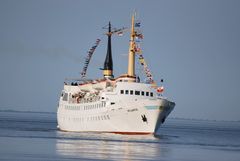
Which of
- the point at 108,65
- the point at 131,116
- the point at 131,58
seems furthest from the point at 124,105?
the point at 108,65

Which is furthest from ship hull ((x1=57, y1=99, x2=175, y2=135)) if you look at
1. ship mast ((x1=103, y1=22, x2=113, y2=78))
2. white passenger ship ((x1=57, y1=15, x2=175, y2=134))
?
ship mast ((x1=103, y1=22, x2=113, y2=78))

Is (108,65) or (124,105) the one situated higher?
(108,65)

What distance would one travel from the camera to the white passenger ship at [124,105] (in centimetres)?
9969

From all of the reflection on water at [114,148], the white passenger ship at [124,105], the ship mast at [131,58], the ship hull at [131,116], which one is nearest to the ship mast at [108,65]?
the white passenger ship at [124,105]

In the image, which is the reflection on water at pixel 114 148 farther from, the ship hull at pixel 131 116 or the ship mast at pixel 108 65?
the ship mast at pixel 108 65

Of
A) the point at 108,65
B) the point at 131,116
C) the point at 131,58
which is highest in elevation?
the point at 131,58

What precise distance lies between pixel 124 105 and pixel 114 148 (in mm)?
23198

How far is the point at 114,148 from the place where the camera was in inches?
3059

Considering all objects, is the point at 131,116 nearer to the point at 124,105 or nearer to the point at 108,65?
the point at 124,105

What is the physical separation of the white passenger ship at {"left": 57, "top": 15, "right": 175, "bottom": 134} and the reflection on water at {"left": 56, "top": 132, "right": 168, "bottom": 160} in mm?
3092

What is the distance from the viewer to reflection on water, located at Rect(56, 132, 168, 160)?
67.6 metres

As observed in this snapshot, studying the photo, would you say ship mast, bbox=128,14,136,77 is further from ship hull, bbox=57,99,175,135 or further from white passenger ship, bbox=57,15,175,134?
ship hull, bbox=57,99,175,135

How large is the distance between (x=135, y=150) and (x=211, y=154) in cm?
862

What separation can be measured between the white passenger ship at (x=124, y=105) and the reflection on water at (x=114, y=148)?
3.09 m
